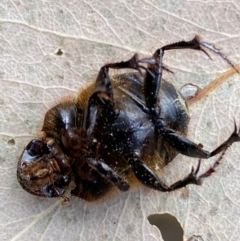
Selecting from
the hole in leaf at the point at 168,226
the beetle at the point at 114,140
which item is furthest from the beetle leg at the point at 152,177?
the hole in leaf at the point at 168,226

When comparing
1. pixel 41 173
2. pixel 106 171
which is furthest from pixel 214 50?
pixel 41 173

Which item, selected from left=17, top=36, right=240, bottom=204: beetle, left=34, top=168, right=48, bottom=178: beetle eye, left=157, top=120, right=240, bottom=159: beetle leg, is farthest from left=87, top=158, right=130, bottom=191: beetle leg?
left=157, top=120, right=240, bottom=159: beetle leg

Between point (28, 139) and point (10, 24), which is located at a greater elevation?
point (10, 24)

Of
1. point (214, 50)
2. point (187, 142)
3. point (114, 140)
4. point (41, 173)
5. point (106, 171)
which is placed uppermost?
point (214, 50)

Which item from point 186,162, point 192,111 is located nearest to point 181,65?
point 192,111

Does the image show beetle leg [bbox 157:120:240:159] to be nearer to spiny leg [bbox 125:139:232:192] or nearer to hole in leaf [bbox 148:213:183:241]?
spiny leg [bbox 125:139:232:192]

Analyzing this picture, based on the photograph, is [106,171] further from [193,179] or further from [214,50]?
[214,50]

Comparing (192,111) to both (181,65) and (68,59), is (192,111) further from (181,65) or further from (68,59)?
(68,59)

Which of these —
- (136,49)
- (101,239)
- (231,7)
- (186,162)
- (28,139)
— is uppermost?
(231,7)
